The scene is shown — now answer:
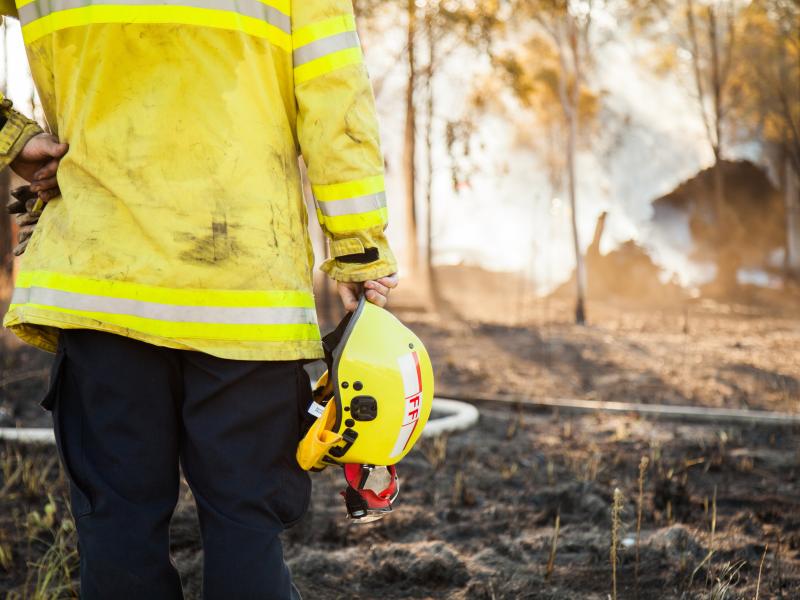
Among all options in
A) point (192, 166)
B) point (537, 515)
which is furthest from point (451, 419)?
point (192, 166)

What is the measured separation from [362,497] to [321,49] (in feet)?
3.12

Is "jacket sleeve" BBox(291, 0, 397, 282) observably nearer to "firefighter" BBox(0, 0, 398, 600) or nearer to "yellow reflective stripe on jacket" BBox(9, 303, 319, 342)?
"firefighter" BBox(0, 0, 398, 600)

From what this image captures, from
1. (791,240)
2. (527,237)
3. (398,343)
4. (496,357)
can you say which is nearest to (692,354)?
(496,357)

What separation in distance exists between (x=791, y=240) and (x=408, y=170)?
9320 mm

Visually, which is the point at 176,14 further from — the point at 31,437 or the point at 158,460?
the point at 31,437

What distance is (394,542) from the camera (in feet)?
9.91

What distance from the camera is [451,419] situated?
469 cm

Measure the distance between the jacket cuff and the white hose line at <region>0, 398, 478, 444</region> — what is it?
6.79 feet

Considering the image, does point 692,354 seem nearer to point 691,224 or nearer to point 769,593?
point 769,593

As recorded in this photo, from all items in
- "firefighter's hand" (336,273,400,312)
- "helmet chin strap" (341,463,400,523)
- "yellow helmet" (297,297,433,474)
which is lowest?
"helmet chin strap" (341,463,400,523)

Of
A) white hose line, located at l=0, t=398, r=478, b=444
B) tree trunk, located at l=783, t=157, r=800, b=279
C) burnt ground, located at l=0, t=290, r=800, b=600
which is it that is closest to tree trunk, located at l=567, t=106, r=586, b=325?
burnt ground, located at l=0, t=290, r=800, b=600

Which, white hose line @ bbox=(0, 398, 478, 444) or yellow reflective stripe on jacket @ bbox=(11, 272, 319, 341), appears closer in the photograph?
yellow reflective stripe on jacket @ bbox=(11, 272, 319, 341)

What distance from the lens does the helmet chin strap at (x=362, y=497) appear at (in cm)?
191

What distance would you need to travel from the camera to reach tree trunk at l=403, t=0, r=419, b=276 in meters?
15.6
